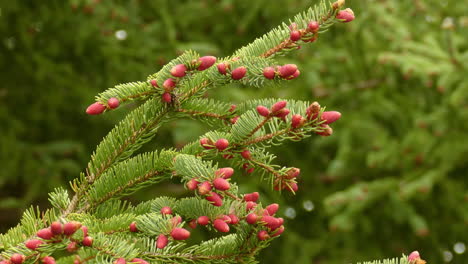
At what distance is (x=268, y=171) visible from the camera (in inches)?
55.7

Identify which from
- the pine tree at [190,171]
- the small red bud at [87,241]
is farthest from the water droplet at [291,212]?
the small red bud at [87,241]

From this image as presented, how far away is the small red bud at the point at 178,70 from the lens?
1349 mm

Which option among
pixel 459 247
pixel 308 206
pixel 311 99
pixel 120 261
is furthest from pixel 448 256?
pixel 120 261

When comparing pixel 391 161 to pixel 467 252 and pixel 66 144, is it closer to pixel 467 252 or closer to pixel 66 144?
pixel 467 252

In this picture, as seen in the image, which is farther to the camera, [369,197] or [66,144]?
[66,144]

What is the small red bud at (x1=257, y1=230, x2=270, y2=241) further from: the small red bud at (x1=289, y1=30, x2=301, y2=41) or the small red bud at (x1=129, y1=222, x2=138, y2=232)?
the small red bud at (x1=289, y1=30, x2=301, y2=41)

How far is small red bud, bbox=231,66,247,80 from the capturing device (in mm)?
1385

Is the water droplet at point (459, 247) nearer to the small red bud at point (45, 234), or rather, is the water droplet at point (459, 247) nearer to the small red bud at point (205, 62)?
the small red bud at point (205, 62)

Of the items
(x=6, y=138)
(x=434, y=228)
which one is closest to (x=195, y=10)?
(x=6, y=138)

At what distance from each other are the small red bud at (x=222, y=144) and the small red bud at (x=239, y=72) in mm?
155

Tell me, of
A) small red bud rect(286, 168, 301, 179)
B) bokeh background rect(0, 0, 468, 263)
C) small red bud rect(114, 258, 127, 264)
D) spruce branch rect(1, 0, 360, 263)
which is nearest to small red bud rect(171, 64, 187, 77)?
spruce branch rect(1, 0, 360, 263)

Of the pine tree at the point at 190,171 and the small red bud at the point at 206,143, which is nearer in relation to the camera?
the pine tree at the point at 190,171

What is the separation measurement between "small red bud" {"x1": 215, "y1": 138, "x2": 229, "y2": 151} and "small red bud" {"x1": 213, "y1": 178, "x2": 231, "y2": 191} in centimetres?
12

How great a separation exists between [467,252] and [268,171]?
171 inches
